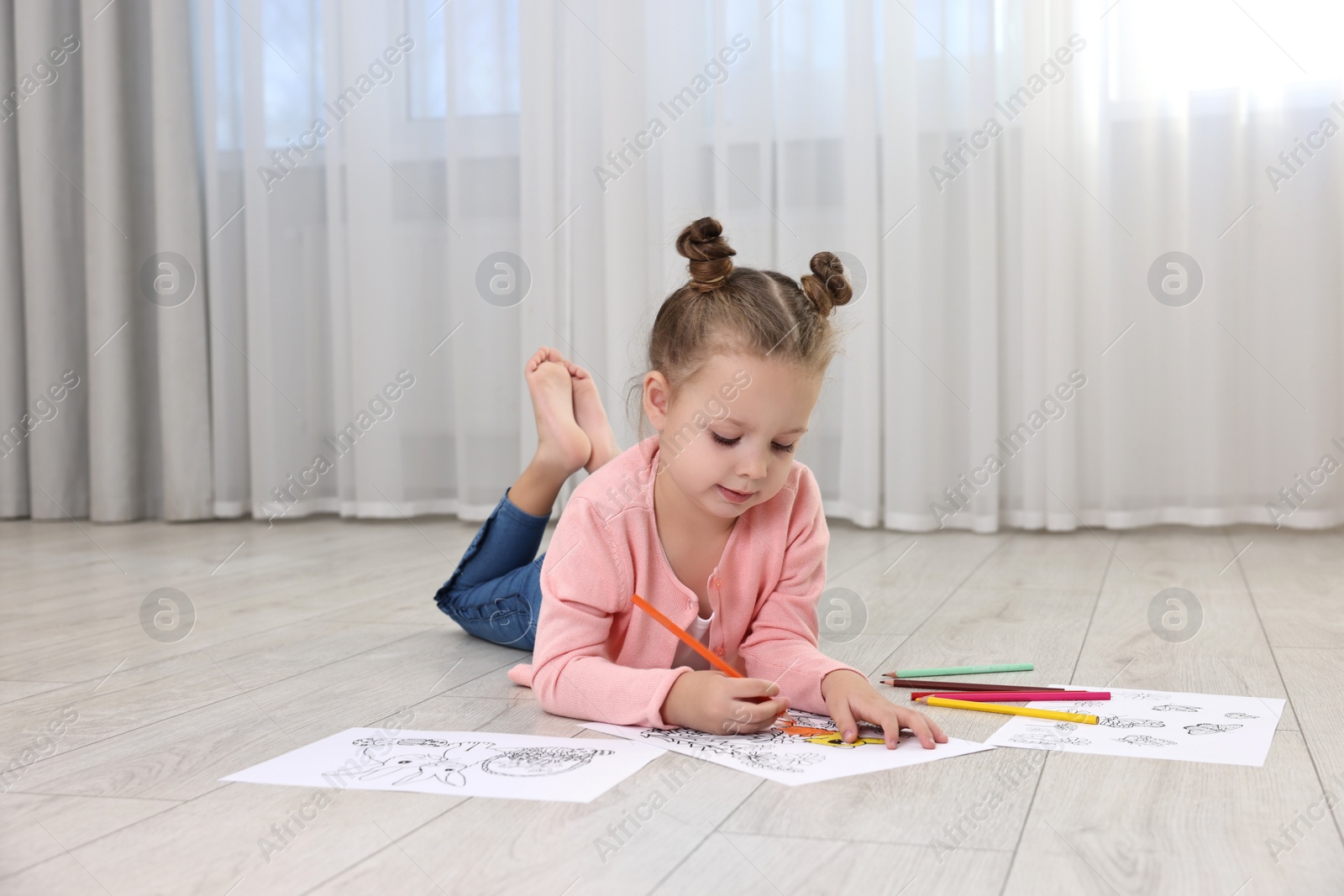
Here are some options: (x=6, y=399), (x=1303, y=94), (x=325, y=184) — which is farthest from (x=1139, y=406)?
(x=6, y=399)

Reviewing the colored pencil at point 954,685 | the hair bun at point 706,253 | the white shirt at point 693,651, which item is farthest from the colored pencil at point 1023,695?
the hair bun at point 706,253

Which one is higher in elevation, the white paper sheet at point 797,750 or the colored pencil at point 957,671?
the white paper sheet at point 797,750

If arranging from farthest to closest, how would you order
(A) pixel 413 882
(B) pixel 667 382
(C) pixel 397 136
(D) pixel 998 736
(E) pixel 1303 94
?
1. (C) pixel 397 136
2. (E) pixel 1303 94
3. (B) pixel 667 382
4. (D) pixel 998 736
5. (A) pixel 413 882

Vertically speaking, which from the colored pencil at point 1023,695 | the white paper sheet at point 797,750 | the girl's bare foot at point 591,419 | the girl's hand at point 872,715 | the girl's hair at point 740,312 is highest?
the girl's hair at point 740,312

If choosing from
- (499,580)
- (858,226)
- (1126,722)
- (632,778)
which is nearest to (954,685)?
(1126,722)

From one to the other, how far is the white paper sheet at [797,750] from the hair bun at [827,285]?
0.37 m

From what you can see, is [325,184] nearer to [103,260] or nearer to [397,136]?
[397,136]

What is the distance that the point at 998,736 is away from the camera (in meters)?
0.99

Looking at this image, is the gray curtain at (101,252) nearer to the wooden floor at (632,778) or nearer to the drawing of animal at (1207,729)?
the wooden floor at (632,778)

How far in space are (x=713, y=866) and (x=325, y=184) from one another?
2571 mm

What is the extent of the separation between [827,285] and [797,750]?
420mm

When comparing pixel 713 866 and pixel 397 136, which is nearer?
pixel 713 866

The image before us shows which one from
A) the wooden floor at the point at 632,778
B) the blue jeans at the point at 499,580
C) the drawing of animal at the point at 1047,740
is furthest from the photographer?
the blue jeans at the point at 499,580

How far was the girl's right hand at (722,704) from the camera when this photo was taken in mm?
967
